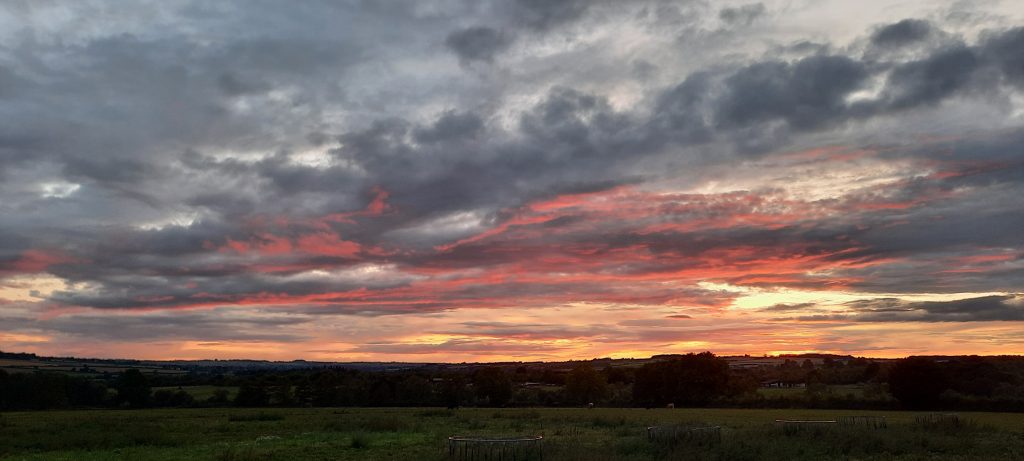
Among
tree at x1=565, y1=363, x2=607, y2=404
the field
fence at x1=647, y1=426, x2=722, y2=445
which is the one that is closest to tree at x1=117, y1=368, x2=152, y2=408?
tree at x1=565, y1=363, x2=607, y2=404

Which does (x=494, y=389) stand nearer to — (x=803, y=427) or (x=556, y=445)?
(x=803, y=427)

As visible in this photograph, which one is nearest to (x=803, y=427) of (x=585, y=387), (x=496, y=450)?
(x=496, y=450)

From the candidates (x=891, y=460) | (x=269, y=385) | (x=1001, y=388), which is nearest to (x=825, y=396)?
(x=1001, y=388)

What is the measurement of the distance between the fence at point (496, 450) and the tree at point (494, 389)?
8672 centimetres

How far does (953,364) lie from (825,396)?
1978cm

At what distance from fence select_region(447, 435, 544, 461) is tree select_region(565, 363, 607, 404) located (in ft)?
288

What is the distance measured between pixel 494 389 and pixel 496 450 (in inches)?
3480

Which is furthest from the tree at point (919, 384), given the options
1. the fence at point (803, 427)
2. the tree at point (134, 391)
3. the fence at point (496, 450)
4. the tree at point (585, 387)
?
the tree at point (134, 391)

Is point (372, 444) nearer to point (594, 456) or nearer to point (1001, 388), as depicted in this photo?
point (594, 456)

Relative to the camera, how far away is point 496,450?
28719 millimetres

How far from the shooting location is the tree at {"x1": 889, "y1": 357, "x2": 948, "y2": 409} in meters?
82.2

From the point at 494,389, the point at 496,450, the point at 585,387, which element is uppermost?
the point at 496,450

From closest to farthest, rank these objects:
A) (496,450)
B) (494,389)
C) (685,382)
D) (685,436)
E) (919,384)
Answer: (496,450) < (685,436) < (919,384) < (685,382) < (494,389)

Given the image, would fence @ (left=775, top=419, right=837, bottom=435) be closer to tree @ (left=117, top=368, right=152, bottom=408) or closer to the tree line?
the tree line
